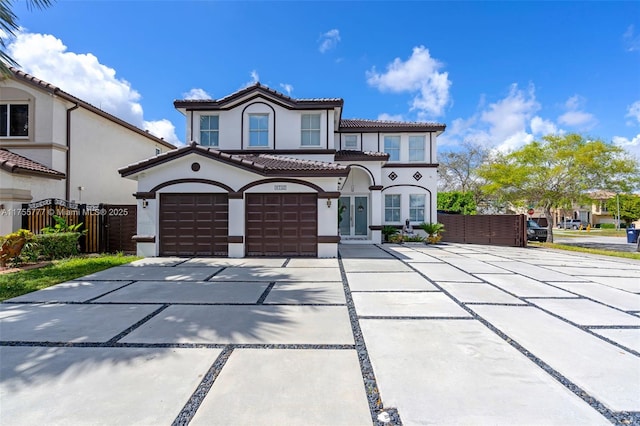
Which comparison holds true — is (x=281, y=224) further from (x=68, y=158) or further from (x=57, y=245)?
(x=68, y=158)

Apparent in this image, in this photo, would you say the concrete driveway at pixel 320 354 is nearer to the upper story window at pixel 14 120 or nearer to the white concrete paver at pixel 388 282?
the white concrete paver at pixel 388 282

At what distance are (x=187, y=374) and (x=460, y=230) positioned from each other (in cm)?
1734

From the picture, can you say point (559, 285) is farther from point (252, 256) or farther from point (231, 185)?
point (231, 185)

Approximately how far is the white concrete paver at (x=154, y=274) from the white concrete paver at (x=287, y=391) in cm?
459

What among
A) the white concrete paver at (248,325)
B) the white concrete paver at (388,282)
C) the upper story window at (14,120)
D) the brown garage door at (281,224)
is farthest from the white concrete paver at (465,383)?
the upper story window at (14,120)

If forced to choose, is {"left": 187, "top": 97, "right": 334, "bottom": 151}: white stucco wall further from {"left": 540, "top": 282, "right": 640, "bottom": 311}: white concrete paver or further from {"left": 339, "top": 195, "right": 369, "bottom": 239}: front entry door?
{"left": 540, "top": 282, "right": 640, "bottom": 311}: white concrete paver

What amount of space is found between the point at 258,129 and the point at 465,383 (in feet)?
42.3

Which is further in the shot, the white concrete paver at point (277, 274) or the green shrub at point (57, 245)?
the green shrub at point (57, 245)

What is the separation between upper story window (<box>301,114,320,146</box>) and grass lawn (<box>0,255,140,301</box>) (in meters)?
8.44

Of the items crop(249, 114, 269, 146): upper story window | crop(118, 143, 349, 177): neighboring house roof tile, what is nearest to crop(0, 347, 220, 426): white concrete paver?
crop(118, 143, 349, 177): neighboring house roof tile

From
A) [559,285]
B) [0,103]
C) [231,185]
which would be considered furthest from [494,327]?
[0,103]

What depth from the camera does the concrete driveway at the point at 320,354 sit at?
8.41ft

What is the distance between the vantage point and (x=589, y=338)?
4000 millimetres

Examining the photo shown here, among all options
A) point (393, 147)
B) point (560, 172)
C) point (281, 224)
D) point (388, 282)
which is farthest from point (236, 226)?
point (560, 172)
